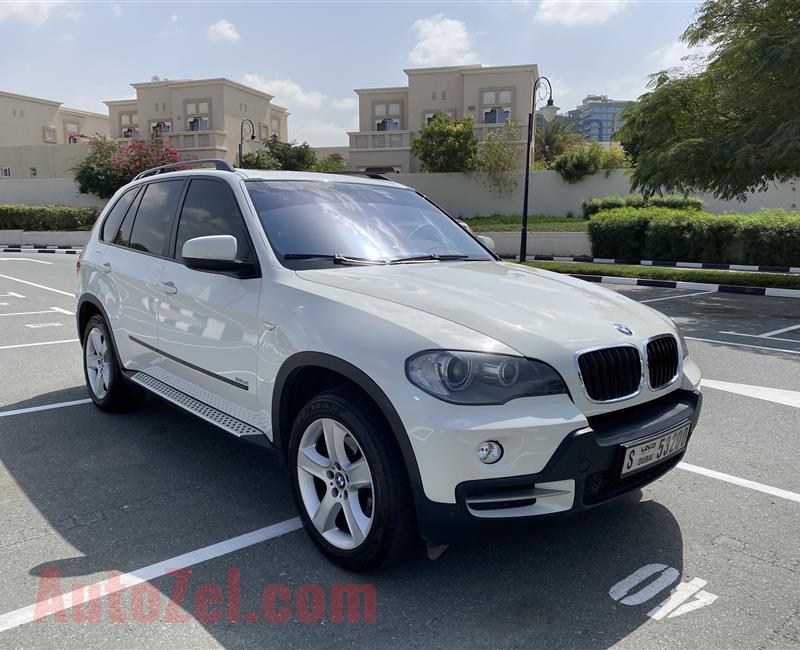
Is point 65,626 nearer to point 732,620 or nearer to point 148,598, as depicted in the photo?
point 148,598

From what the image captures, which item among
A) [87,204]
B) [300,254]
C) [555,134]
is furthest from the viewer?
[555,134]

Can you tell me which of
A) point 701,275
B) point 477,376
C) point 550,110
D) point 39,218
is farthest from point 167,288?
point 39,218

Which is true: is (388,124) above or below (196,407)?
above

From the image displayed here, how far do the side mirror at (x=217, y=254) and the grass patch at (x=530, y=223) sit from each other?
2208cm

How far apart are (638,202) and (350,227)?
95.0ft

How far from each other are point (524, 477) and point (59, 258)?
2489cm

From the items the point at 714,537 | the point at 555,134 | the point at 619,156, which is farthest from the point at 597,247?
the point at 555,134

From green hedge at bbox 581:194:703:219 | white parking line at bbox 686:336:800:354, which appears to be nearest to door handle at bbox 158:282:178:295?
white parking line at bbox 686:336:800:354

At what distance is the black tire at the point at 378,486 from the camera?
8.87ft

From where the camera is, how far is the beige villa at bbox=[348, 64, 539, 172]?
4634 cm

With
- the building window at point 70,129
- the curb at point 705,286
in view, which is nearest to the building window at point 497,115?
the curb at point 705,286

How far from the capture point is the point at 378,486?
2.73 meters

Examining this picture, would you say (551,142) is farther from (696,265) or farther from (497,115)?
(696,265)

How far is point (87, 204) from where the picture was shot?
41.1 meters
